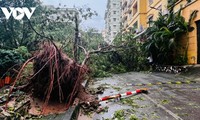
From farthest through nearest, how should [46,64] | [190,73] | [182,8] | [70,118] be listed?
[182,8]
[190,73]
[46,64]
[70,118]

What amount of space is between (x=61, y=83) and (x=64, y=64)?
386 mm

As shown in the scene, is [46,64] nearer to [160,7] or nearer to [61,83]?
[61,83]

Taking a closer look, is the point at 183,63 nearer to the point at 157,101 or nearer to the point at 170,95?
the point at 170,95

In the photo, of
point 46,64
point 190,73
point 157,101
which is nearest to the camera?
point 46,64

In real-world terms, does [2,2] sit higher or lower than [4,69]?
higher

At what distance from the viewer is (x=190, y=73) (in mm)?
11078

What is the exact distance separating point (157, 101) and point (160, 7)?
741 inches

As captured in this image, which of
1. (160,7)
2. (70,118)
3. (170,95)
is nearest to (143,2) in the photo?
(160,7)

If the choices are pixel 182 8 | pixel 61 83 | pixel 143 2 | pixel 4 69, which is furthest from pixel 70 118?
pixel 143 2

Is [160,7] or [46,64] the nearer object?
[46,64]

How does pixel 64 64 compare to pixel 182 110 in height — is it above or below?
above

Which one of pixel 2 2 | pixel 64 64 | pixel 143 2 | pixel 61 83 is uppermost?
pixel 143 2

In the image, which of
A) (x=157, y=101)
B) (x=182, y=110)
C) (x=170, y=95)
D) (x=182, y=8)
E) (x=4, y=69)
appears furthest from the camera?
(x=182, y=8)

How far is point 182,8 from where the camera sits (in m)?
14.0
